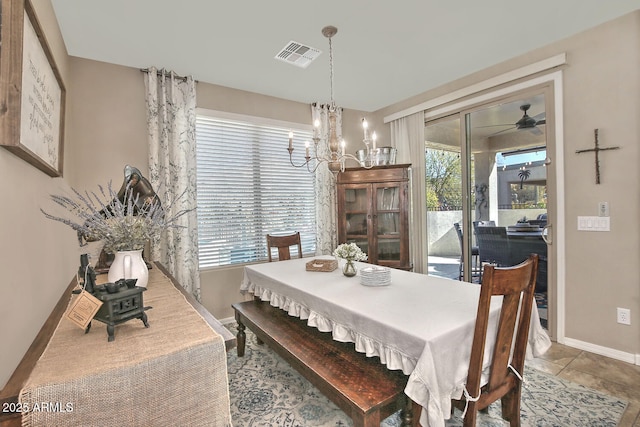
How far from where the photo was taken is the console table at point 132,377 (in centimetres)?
71

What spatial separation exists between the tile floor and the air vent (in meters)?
3.23

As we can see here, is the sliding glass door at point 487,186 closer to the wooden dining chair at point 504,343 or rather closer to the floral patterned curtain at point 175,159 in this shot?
the wooden dining chair at point 504,343

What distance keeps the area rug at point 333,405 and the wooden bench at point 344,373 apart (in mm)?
401

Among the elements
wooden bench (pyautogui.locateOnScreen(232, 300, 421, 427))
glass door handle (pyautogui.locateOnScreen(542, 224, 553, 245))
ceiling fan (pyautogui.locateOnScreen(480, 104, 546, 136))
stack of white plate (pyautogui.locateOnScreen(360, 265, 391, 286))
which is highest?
ceiling fan (pyautogui.locateOnScreen(480, 104, 546, 136))

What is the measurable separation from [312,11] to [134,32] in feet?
4.69

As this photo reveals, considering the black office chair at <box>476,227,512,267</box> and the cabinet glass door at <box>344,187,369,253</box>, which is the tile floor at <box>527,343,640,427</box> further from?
the cabinet glass door at <box>344,187,369,253</box>

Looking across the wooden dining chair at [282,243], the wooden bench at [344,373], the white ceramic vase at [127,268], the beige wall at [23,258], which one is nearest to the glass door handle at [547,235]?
the wooden bench at [344,373]

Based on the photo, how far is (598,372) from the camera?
89.9 inches

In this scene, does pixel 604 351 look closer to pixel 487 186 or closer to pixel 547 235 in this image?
pixel 547 235

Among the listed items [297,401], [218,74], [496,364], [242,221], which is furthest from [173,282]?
[218,74]

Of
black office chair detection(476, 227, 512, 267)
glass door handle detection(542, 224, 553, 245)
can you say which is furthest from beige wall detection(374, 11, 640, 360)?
black office chair detection(476, 227, 512, 267)

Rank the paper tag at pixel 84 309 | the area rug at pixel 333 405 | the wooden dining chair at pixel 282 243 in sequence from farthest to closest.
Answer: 1. the wooden dining chair at pixel 282 243
2. the area rug at pixel 333 405
3. the paper tag at pixel 84 309

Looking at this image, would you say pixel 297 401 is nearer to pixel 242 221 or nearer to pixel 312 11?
pixel 242 221

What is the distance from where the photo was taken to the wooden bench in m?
1.30
